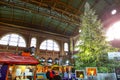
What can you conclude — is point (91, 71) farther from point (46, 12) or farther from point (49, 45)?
point (49, 45)

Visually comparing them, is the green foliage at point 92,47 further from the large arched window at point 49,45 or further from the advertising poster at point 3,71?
the large arched window at point 49,45

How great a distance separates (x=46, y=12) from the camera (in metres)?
12.8

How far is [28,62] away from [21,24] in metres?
12.5

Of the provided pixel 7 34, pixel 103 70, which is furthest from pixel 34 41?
pixel 103 70

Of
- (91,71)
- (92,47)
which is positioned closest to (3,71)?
(91,71)

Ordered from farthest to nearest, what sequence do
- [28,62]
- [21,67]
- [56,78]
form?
[56,78] < [21,67] < [28,62]

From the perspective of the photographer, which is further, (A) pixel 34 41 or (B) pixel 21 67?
(A) pixel 34 41

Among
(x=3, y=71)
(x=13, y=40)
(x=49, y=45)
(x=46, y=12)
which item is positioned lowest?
(x=3, y=71)

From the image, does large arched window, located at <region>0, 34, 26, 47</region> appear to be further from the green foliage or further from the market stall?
the market stall

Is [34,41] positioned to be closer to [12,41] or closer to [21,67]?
[12,41]

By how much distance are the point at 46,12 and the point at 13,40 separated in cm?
571

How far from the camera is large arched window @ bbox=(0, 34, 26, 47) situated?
14078 mm

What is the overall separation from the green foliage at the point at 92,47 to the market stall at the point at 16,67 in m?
2.98

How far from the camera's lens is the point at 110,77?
16.8 ft
